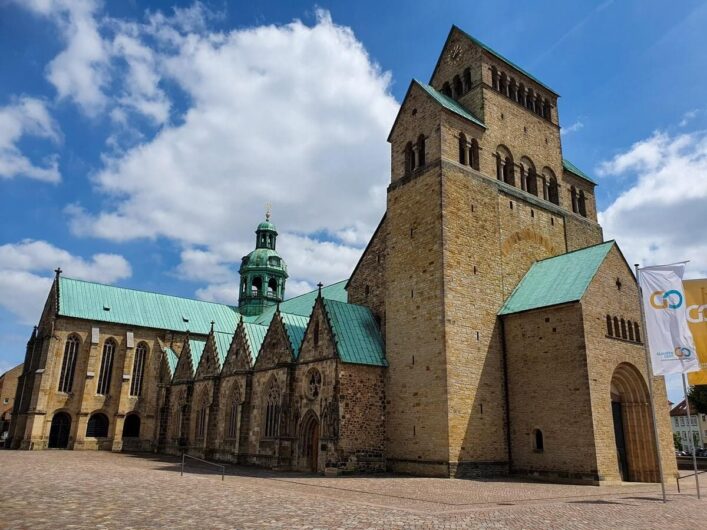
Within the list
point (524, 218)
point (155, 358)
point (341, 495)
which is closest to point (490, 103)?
point (524, 218)

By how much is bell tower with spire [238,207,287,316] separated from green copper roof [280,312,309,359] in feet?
86.0

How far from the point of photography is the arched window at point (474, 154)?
34.1 meters

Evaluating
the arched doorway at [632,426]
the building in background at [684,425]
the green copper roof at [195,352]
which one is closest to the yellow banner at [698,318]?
the arched doorway at [632,426]

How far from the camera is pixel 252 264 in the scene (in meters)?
64.4

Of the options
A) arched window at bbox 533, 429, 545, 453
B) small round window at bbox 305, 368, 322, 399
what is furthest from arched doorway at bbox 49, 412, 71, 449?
arched window at bbox 533, 429, 545, 453

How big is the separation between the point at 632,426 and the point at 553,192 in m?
16.4

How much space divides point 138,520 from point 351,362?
1903cm

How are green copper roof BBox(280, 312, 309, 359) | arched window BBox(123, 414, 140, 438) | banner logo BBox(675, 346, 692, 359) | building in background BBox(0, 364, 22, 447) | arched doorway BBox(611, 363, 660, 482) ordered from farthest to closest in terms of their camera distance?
1. building in background BBox(0, 364, 22, 447)
2. arched window BBox(123, 414, 140, 438)
3. green copper roof BBox(280, 312, 309, 359)
4. arched doorway BBox(611, 363, 660, 482)
5. banner logo BBox(675, 346, 692, 359)

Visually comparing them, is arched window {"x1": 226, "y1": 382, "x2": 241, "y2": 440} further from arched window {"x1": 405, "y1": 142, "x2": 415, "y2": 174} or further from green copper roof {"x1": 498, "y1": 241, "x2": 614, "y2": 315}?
green copper roof {"x1": 498, "y1": 241, "x2": 614, "y2": 315}

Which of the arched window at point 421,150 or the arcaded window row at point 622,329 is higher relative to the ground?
the arched window at point 421,150

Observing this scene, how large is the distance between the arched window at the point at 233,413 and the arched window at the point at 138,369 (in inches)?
810

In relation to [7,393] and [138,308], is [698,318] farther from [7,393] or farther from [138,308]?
[7,393]

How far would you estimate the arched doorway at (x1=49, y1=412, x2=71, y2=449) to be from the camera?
51.2 m

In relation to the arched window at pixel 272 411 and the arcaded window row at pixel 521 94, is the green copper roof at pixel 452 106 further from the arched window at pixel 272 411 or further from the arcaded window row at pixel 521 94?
the arched window at pixel 272 411
